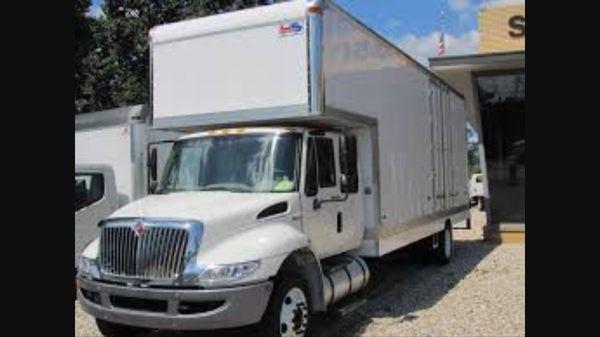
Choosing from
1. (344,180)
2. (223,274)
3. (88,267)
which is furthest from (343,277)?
(88,267)

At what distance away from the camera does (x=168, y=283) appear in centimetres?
677

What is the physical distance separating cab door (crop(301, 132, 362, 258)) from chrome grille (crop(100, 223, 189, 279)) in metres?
→ 1.70

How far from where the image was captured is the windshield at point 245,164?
789cm

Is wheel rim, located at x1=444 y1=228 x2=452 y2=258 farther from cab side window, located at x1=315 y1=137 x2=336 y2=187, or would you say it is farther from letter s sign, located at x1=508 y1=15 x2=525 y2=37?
letter s sign, located at x1=508 y1=15 x2=525 y2=37

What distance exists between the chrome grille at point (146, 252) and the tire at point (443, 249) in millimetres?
8050

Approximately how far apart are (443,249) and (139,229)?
331 inches

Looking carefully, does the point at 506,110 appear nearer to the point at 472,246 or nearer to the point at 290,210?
the point at 472,246

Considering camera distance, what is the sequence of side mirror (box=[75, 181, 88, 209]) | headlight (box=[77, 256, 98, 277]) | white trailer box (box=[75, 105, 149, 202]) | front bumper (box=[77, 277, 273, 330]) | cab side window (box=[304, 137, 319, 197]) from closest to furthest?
front bumper (box=[77, 277, 273, 330]) → headlight (box=[77, 256, 98, 277]) → cab side window (box=[304, 137, 319, 197]) → side mirror (box=[75, 181, 88, 209]) → white trailer box (box=[75, 105, 149, 202])

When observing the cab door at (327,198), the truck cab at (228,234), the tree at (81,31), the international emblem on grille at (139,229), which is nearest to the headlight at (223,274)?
the truck cab at (228,234)

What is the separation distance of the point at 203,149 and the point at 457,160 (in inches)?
354

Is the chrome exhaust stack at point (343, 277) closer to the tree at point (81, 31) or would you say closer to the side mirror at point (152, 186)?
the side mirror at point (152, 186)

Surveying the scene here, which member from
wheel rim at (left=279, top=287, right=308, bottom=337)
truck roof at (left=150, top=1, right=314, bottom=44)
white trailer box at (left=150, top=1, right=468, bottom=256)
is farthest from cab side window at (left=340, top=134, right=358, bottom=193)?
wheel rim at (left=279, top=287, right=308, bottom=337)

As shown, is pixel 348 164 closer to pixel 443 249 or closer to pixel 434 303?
pixel 434 303

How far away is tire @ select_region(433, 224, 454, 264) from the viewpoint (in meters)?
14.1
